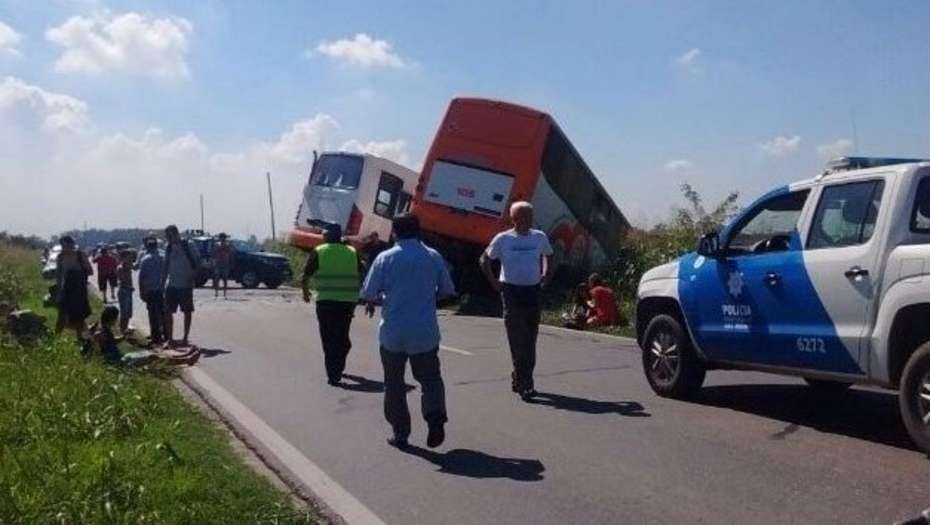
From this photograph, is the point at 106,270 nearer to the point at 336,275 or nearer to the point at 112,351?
the point at 112,351

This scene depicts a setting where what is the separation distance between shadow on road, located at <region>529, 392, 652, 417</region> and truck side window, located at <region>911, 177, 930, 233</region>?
2.83m

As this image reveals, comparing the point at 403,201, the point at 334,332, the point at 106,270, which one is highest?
the point at 403,201

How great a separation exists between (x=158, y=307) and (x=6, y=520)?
34.0ft

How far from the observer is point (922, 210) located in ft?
24.7

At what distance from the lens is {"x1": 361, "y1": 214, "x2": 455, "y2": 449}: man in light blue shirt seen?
7988mm

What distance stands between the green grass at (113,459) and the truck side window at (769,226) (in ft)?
14.6

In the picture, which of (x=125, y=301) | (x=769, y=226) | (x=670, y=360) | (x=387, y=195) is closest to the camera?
(x=769, y=226)

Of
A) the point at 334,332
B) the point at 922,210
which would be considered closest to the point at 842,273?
the point at 922,210

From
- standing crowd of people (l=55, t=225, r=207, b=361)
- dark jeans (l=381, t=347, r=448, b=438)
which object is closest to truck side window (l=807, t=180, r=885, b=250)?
dark jeans (l=381, t=347, r=448, b=438)

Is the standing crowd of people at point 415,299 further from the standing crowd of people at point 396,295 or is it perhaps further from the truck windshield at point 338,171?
the truck windshield at point 338,171

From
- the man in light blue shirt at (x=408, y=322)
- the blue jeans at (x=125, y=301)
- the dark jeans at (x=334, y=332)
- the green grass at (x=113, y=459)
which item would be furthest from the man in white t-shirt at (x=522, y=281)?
the blue jeans at (x=125, y=301)

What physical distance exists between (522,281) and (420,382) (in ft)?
7.61

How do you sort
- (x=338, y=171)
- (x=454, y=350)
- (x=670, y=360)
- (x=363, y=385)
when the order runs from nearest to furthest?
(x=670, y=360)
(x=363, y=385)
(x=454, y=350)
(x=338, y=171)

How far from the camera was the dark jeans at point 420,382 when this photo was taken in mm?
8000
